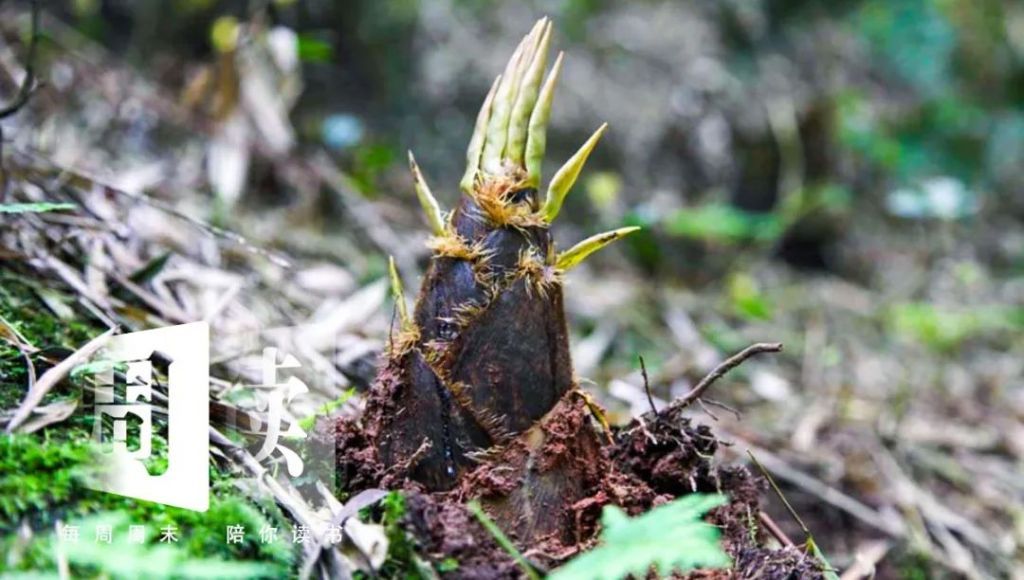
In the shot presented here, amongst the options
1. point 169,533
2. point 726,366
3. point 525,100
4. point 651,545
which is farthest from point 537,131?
point 169,533

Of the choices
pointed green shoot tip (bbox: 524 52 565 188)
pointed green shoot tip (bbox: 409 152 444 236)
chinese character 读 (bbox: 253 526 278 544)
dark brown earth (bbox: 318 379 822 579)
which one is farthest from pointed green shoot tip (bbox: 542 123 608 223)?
chinese character 读 (bbox: 253 526 278 544)

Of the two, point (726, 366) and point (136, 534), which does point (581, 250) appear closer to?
point (726, 366)

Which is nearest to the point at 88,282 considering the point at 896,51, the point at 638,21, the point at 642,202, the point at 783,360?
the point at 783,360

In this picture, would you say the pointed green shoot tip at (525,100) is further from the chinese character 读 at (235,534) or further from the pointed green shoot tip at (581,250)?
the chinese character 读 at (235,534)

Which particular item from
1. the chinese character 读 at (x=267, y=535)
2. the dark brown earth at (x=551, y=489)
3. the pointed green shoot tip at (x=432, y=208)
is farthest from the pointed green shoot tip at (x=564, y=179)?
the chinese character 读 at (x=267, y=535)

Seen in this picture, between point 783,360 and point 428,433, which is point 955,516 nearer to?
point 783,360

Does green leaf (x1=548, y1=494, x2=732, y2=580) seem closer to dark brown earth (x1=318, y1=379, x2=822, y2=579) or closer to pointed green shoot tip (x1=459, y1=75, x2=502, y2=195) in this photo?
dark brown earth (x1=318, y1=379, x2=822, y2=579)
